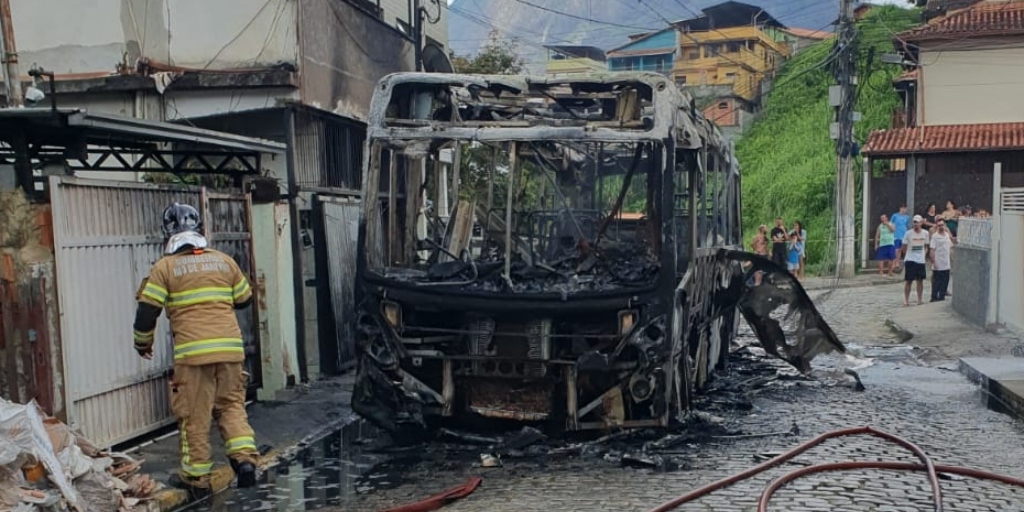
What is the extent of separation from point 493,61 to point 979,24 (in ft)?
53.3

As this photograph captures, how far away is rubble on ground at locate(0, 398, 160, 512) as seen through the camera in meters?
4.83

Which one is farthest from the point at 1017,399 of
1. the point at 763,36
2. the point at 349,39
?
the point at 763,36

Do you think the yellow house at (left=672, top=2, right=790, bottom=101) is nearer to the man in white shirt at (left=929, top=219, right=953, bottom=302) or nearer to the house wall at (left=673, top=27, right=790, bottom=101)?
the house wall at (left=673, top=27, right=790, bottom=101)

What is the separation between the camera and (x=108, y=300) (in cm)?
674

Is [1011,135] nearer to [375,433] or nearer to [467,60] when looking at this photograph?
[467,60]

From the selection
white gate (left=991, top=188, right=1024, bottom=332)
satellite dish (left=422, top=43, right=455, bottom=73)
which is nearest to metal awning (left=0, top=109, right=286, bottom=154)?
satellite dish (left=422, top=43, right=455, bottom=73)

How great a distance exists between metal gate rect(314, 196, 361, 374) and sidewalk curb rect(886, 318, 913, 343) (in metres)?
8.56

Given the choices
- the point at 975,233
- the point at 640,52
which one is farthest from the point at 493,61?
the point at 640,52

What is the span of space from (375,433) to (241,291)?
223 cm

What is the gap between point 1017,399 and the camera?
8.92m

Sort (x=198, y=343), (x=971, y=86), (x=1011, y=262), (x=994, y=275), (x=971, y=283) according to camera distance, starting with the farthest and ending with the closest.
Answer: (x=971, y=86)
(x=971, y=283)
(x=994, y=275)
(x=1011, y=262)
(x=198, y=343)

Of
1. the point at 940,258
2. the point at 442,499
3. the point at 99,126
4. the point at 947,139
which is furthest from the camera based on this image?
the point at 947,139

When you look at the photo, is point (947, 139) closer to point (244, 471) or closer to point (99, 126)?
point (244, 471)

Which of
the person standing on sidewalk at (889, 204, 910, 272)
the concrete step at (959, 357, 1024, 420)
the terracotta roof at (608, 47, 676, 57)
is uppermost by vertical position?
the terracotta roof at (608, 47, 676, 57)
